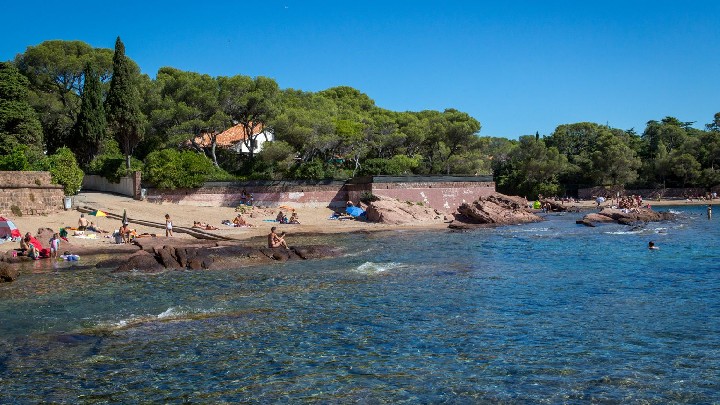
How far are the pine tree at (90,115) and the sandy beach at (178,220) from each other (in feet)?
15.4

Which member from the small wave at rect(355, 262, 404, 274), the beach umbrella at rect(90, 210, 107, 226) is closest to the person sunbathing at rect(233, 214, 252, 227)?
the beach umbrella at rect(90, 210, 107, 226)

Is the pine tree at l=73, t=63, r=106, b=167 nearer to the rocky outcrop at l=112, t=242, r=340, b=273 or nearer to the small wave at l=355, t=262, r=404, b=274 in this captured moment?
the rocky outcrop at l=112, t=242, r=340, b=273

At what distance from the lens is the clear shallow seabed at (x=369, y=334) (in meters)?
8.86

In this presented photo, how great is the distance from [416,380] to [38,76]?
46.3 m

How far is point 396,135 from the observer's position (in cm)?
5575

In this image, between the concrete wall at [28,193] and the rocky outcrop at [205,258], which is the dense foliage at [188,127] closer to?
the concrete wall at [28,193]

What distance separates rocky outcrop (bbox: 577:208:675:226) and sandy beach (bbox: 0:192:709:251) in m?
10.00

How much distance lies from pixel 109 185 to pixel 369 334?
120 ft

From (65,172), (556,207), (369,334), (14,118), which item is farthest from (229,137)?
(369,334)

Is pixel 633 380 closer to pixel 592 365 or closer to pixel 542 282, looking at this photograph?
pixel 592 365

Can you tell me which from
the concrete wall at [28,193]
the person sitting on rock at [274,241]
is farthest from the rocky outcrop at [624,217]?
the concrete wall at [28,193]

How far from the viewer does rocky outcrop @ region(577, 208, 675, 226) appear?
1581 inches

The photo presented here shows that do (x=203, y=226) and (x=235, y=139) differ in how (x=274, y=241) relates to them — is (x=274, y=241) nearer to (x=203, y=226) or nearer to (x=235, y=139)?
(x=203, y=226)

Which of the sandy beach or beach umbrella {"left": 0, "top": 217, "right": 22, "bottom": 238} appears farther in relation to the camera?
the sandy beach
